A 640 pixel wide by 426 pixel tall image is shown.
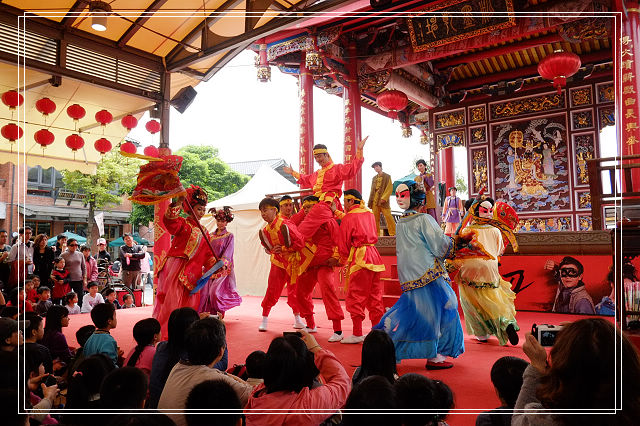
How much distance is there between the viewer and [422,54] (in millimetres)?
9703

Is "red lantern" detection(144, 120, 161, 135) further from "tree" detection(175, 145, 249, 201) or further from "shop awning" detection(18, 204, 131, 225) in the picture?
"shop awning" detection(18, 204, 131, 225)

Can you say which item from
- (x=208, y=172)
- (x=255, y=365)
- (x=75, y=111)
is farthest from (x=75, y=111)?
(x=208, y=172)

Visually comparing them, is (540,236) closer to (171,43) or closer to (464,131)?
(171,43)

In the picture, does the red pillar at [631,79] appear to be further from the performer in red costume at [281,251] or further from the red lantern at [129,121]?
the red lantern at [129,121]

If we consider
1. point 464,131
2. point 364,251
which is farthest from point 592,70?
point 364,251

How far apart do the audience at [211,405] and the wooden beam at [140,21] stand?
16.3 ft

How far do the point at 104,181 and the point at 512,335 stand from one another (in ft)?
57.2

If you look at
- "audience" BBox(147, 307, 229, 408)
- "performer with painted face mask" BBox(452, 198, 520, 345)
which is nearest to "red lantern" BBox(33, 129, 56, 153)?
"audience" BBox(147, 307, 229, 408)

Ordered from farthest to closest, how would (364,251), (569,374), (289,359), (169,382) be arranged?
1. (364,251)
2. (169,382)
3. (289,359)
4. (569,374)

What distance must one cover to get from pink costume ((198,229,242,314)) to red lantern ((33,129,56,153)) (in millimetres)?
2912

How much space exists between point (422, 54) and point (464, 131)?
3.62 m

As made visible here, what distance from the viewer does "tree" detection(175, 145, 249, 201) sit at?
17.0 meters

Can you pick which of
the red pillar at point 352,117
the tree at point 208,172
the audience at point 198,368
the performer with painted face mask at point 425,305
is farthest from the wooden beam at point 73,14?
the tree at point 208,172

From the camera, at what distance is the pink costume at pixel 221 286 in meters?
5.21
